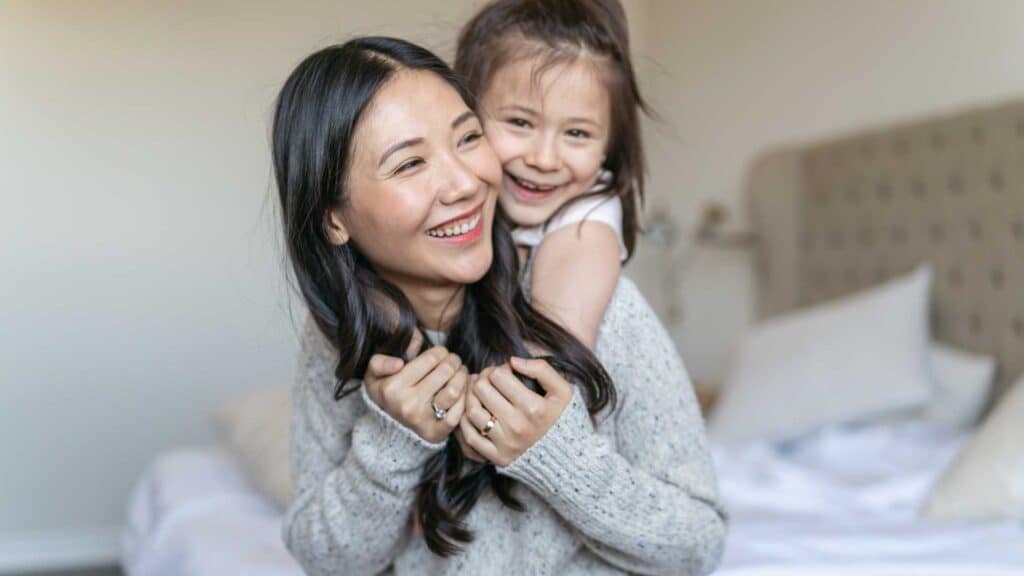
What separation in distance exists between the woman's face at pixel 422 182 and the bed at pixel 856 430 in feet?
2.83

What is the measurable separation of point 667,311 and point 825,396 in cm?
152

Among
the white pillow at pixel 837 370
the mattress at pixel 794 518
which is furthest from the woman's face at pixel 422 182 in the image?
the white pillow at pixel 837 370

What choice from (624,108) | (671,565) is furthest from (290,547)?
(624,108)

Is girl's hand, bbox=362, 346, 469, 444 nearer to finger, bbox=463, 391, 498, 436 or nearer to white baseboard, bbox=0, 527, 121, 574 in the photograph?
finger, bbox=463, 391, 498, 436

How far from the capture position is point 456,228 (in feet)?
3.06

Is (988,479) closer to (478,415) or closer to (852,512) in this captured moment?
(852,512)

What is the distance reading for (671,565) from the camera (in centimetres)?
101

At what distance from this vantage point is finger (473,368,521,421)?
35.6 inches

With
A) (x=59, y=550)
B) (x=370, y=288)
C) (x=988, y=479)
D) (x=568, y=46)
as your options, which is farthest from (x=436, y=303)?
(x=59, y=550)

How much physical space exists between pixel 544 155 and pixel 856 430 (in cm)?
172

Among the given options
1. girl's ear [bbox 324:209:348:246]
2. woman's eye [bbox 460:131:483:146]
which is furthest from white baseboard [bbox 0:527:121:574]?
woman's eye [bbox 460:131:483:146]

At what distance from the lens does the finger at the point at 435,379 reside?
0.92 metres

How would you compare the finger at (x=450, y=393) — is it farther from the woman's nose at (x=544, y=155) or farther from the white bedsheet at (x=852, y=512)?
the white bedsheet at (x=852, y=512)

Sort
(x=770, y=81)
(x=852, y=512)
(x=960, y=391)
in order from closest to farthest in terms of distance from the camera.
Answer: (x=852, y=512), (x=960, y=391), (x=770, y=81)
